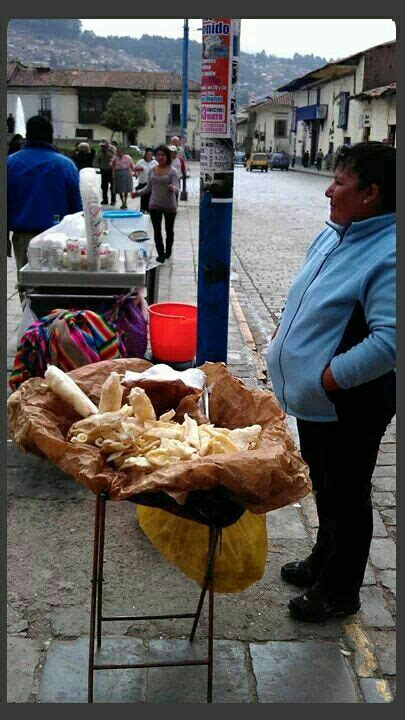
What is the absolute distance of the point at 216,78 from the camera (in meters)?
4.46

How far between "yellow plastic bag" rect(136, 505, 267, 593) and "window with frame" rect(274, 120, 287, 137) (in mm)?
80635

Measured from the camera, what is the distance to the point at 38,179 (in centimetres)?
579

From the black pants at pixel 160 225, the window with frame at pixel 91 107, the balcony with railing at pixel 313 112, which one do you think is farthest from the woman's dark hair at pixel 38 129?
the window with frame at pixel 91 107

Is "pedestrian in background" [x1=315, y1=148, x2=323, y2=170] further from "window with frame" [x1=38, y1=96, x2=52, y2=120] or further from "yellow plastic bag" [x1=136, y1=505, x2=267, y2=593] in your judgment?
"yellow plastic bag" [x1=136, y1=505, x2=267, y2=593]

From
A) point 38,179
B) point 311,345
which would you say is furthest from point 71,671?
point 38,179

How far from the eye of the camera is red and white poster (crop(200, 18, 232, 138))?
4359 mm

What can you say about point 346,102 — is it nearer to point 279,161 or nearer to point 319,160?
point 319,160

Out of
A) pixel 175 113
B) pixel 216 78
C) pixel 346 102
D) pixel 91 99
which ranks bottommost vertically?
pixel 216 78

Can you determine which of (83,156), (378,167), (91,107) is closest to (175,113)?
(91,107)

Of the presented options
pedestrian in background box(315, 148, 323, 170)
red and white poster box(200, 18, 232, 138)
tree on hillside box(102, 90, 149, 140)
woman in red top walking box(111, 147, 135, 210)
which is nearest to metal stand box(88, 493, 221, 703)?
red and white poster box(200, 18, 232, 138)

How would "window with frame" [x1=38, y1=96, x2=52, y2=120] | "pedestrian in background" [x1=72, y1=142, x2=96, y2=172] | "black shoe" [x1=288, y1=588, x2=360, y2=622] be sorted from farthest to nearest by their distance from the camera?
"window with frame" [x1=38, y1=96, x2=52, y2=120] → "pedestrian in background" [x1=72, y1=142, x2=96, y2=172] → "black shoe" [x1=288, y1=588, x2=360, y2=622]

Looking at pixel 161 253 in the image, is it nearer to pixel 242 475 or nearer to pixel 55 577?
pixel 55 577

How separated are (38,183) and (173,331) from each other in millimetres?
1670

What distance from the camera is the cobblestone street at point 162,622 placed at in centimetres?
272
